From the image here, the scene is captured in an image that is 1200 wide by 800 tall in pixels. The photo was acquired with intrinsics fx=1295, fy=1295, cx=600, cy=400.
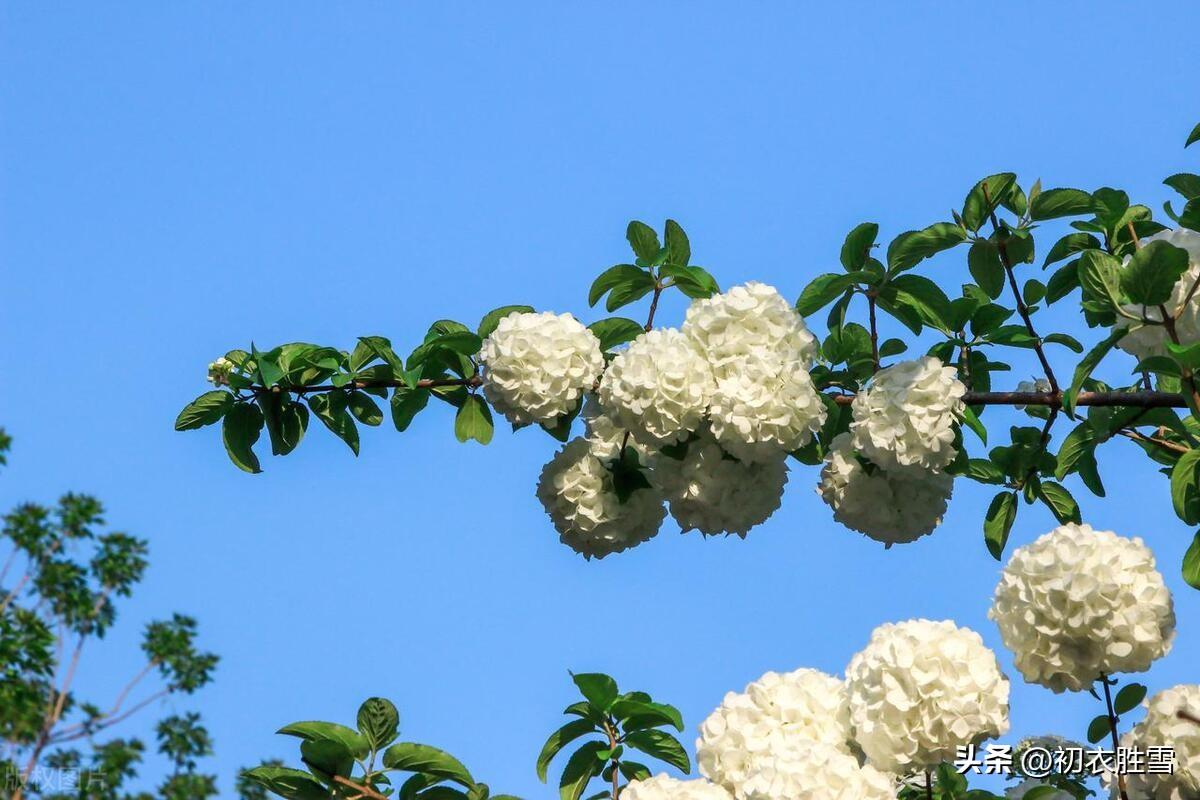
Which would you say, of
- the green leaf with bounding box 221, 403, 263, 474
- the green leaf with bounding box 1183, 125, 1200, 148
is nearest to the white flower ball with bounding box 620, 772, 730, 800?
the green leaf with bounding box 221, 403, 263, 474

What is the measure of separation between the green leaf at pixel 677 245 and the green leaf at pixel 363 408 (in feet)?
2.79

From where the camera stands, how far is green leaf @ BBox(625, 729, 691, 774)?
2732mm

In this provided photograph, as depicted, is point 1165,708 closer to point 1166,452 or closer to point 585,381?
point 1166,452

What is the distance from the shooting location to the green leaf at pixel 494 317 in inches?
129

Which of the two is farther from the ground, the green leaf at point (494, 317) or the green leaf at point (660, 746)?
the green leaf at point (494, 317)

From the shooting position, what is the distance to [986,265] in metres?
3.33

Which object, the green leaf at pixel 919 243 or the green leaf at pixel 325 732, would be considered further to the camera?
the green leaf at pixel 919 243

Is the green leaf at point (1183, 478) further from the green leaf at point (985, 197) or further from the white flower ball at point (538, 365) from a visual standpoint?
A: the white flower ball at point (538, 365)

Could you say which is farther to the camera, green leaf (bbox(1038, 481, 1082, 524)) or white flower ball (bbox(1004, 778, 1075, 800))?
green leaf (bbox(1038, 481, 1082, 524))

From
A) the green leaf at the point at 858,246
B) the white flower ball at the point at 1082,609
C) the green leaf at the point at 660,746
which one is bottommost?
the green leaf at the point at 660,746

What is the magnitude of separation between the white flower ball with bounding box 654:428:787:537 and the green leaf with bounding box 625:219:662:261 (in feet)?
1.72

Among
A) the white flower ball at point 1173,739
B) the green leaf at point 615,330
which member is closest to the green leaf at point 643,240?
the green leaf at point 615,330

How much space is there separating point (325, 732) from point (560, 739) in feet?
1.68

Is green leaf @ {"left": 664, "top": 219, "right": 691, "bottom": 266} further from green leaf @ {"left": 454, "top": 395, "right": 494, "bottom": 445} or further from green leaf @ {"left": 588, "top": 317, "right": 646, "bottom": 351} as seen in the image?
green leaf @ {"left": 454, "top": 395, "right": 494, "bottom": 445}
